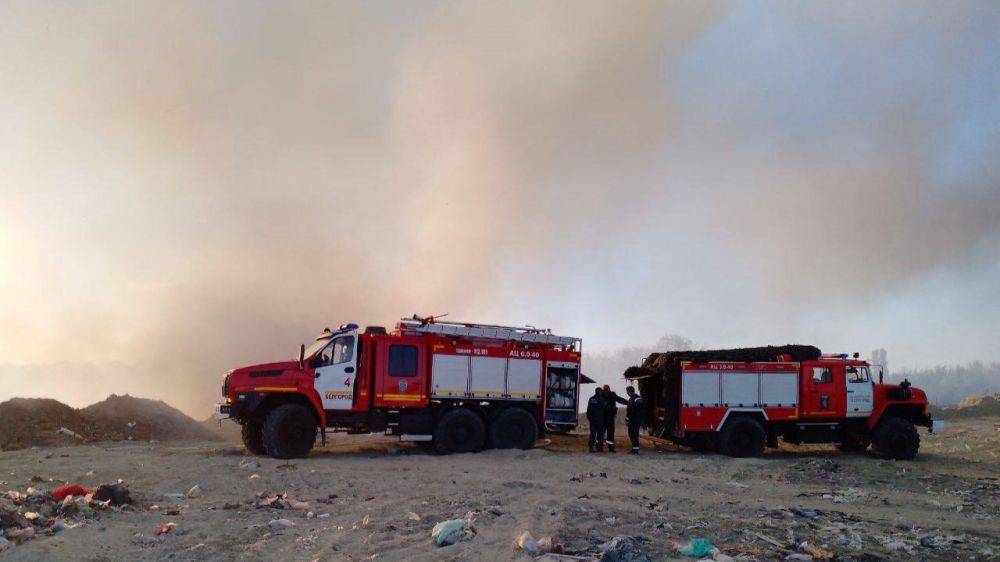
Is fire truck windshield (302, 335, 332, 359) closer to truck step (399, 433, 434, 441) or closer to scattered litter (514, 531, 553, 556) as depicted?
truck step (399, 433, 434, 441)

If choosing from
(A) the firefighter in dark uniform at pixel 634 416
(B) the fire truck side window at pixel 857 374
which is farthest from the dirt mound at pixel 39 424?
(B) the fire truck side window at pixel 857 374

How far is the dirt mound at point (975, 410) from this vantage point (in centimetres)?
3117

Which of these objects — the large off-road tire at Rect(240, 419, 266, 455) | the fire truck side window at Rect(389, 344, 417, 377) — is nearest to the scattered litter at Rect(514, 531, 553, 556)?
the fire truck side window at Rect(389, 344, 417, 377)

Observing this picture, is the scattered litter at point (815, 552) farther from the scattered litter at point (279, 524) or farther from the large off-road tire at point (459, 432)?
the large off-road tire at point (459, 432)

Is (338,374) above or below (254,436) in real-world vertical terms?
above

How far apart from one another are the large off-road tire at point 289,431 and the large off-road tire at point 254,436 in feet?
1.95

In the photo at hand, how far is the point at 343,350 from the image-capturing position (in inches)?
609

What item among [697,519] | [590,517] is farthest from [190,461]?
[697,519]

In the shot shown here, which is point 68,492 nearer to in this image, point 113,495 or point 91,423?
point 113,495

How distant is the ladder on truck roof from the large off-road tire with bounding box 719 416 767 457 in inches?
179

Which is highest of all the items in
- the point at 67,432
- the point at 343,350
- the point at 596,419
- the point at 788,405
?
the point at 343,350

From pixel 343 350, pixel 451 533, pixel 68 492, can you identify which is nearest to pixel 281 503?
pixel 68 492

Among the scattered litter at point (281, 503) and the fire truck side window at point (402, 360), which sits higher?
the fire truck side window at point (402, 360)

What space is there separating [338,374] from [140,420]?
11158 millimetres
